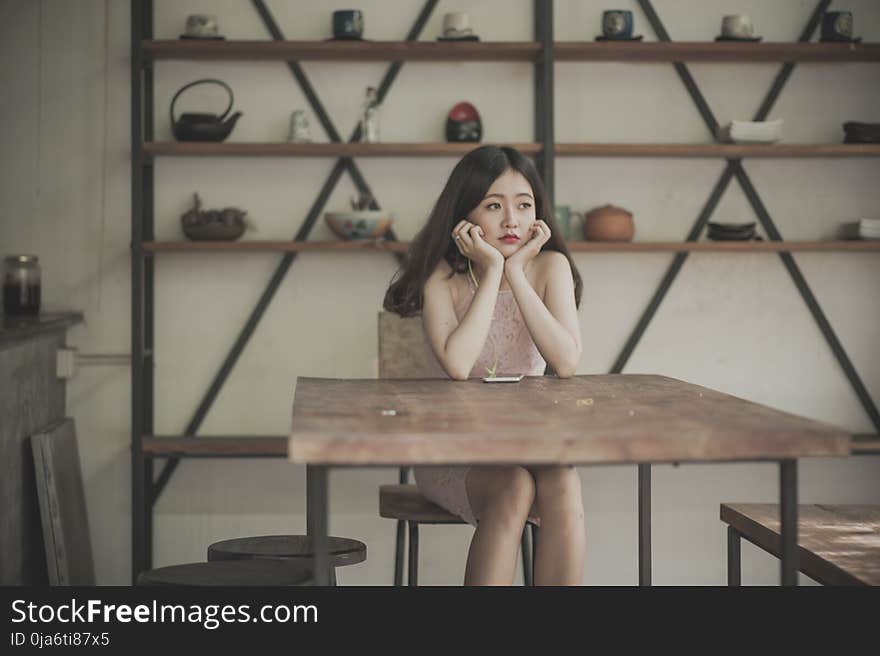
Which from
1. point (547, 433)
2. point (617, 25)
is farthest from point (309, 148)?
point (547, 433)

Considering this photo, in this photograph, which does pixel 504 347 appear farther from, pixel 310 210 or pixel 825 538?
pixel 310 210

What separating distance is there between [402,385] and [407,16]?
247 cm

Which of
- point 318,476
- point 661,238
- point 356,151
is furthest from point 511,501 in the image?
point 661,238

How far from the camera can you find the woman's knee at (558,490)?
235 cm

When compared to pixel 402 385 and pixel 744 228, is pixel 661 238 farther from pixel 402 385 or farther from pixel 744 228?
pixel 402 385

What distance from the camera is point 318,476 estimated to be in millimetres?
1842

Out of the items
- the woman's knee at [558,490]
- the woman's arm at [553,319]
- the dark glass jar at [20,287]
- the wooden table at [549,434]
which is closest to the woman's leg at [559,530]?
the woman's knee at [558,490]

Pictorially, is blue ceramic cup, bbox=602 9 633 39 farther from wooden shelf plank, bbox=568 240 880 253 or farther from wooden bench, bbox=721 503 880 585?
wooden bench, bbox=721 503 880 585

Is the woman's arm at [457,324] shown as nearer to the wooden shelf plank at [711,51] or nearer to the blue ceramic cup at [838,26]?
the wooden shelf plank at [711,51]

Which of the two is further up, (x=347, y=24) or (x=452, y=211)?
(x=347, y=24)

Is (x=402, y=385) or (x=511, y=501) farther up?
(x=402, y=385)

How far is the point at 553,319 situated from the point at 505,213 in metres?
0.34

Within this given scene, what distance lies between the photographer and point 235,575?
7.06 feet

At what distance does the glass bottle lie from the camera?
447cm
